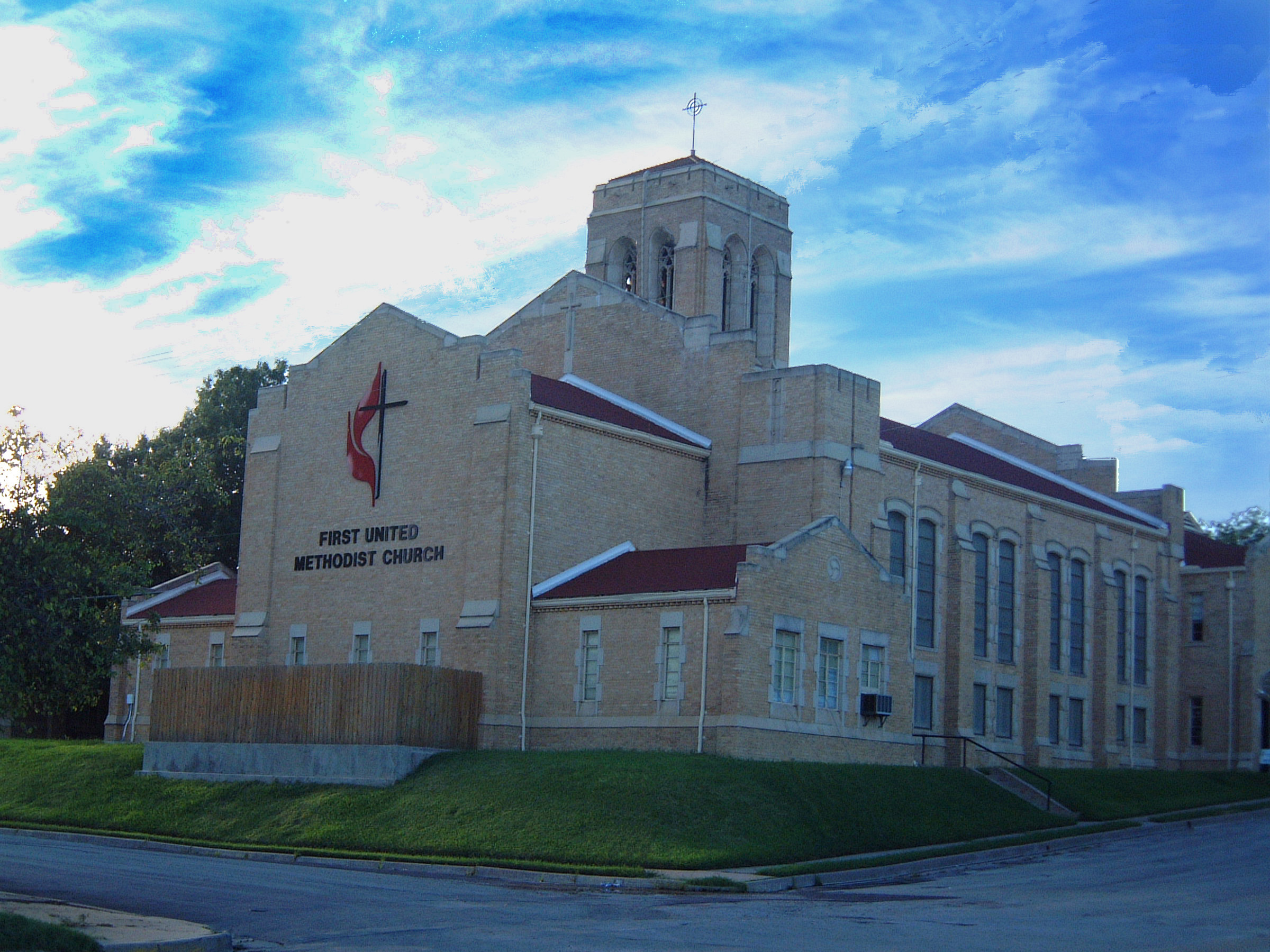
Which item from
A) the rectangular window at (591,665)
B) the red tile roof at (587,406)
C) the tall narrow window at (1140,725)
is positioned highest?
the red tile roof at (587,406)

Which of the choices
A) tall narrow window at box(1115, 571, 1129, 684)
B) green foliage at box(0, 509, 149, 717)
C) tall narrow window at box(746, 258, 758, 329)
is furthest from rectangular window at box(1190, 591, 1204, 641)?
green foliage at box(0, 509, 149, 717)

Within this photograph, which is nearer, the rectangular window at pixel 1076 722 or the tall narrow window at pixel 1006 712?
the tall narrow window at pixel 1006 712

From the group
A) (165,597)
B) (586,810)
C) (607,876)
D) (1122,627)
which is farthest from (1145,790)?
(165,597)

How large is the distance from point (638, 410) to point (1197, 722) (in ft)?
87.6

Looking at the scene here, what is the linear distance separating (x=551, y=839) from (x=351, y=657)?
13.3m

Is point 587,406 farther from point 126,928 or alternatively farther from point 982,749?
point 126,928

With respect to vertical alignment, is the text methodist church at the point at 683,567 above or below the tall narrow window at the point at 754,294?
below

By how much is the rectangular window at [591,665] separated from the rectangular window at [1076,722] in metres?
22.1

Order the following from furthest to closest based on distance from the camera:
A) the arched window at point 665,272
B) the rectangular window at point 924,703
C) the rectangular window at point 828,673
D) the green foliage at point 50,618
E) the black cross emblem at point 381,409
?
the arched window at point 665,272, the rectangular window at point 924,703, the black cross emblem at point 381,409, the rectangular window at point 828,673, the green foliage at point 50,618

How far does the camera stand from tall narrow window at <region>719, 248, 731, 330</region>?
2453 inches

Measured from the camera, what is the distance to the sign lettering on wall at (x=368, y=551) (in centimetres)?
3809

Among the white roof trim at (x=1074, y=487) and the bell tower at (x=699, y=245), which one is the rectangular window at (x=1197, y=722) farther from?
the bell tower at (x=699, y=245)

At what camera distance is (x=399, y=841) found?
94.2ft

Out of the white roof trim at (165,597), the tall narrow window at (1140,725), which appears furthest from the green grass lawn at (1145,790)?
the white roof trim at (165,597)
